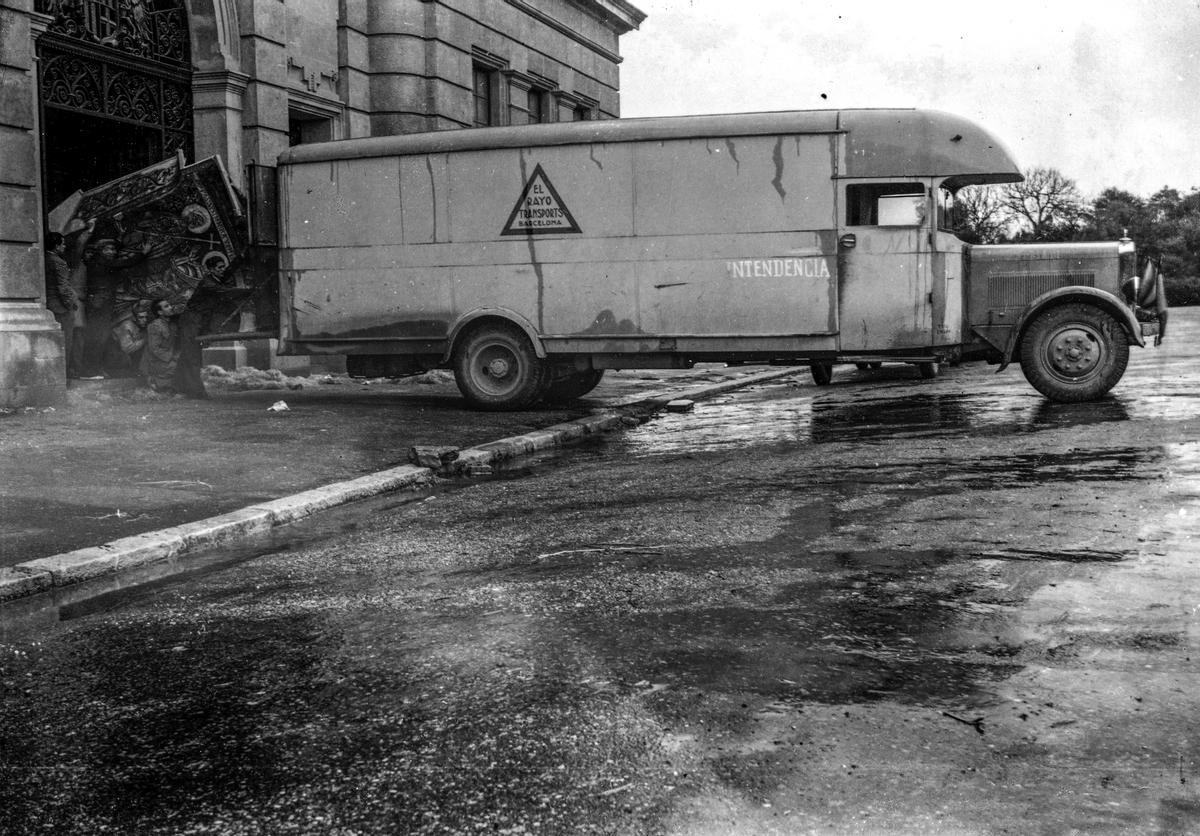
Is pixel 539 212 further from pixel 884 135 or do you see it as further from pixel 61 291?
pixel 61 291

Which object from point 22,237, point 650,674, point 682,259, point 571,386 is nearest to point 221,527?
point 650,674

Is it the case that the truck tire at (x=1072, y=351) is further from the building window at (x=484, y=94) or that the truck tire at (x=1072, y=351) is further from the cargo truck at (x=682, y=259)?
the building window at (x=484, y=94)

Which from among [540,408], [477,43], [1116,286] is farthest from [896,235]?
[477,43]

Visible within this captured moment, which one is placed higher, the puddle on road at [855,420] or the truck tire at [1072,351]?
the truck tire at [1072,351]

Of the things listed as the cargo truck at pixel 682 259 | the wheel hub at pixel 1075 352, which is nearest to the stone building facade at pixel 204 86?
the cargo truck at pixel 682 259

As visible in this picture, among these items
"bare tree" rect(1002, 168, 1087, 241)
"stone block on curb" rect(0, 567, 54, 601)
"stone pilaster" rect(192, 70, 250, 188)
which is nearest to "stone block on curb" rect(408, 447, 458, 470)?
"stone block on curb" rect(0, 567, 54, 601)

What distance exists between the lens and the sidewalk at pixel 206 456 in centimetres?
634

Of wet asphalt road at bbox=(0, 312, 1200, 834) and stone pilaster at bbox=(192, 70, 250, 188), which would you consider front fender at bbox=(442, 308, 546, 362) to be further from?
wet asphalt road at bbox=(0, 312, 1200, 834)

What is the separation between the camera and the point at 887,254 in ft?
40.4

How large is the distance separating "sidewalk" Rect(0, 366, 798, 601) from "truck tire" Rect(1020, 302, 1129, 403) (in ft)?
13.6

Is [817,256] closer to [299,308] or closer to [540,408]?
[540,408]

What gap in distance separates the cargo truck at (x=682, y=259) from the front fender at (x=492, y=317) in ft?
0.07

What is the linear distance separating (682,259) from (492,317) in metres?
2.13

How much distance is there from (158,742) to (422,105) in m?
18.5
